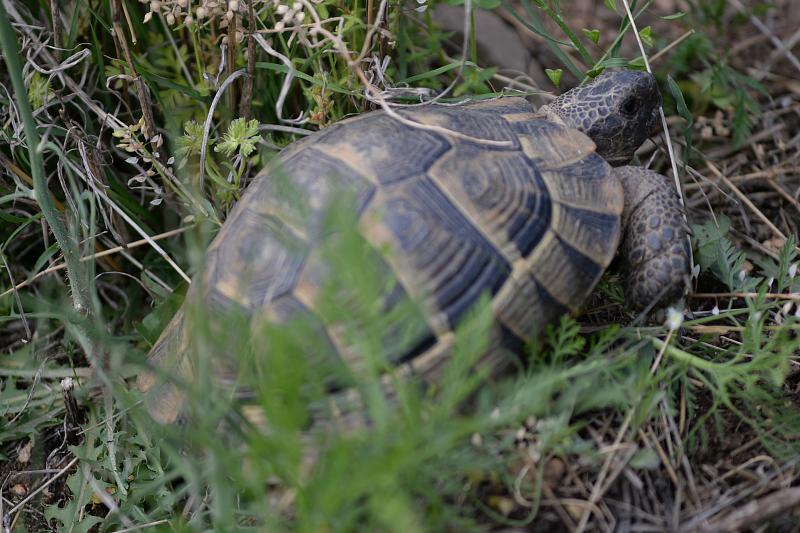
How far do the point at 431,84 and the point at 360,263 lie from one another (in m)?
1.58

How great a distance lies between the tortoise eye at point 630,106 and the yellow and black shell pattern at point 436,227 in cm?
37

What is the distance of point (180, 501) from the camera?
211cm

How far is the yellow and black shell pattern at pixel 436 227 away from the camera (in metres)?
1.77

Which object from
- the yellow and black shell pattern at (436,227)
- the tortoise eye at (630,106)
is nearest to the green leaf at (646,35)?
the tortoise eye at (630,106)

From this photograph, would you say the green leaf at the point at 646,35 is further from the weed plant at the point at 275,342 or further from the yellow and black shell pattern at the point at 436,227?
the yellow and black shell pattern at the point at 436,227

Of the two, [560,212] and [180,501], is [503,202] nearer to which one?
[560,212]

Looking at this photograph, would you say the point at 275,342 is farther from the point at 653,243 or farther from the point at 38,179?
the point at 653,243

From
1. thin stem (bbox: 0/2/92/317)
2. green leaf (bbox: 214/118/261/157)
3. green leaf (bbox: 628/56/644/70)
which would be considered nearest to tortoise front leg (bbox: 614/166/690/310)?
green leaf (bbox: 628/56/644/70)

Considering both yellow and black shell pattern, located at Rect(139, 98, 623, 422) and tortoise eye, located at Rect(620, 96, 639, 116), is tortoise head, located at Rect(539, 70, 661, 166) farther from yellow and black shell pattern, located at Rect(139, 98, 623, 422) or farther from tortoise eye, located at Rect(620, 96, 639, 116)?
yellow and black shell pattern, located at Rect(139, 98, 623, 422)

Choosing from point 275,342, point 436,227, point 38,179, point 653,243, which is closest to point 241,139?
point 38,179

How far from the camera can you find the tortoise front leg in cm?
212

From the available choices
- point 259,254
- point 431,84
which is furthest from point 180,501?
point 431,84

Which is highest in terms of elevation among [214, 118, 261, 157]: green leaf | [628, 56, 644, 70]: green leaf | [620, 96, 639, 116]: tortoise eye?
[214, 118, 261, 157]: green leaf

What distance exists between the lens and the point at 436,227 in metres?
1.83
